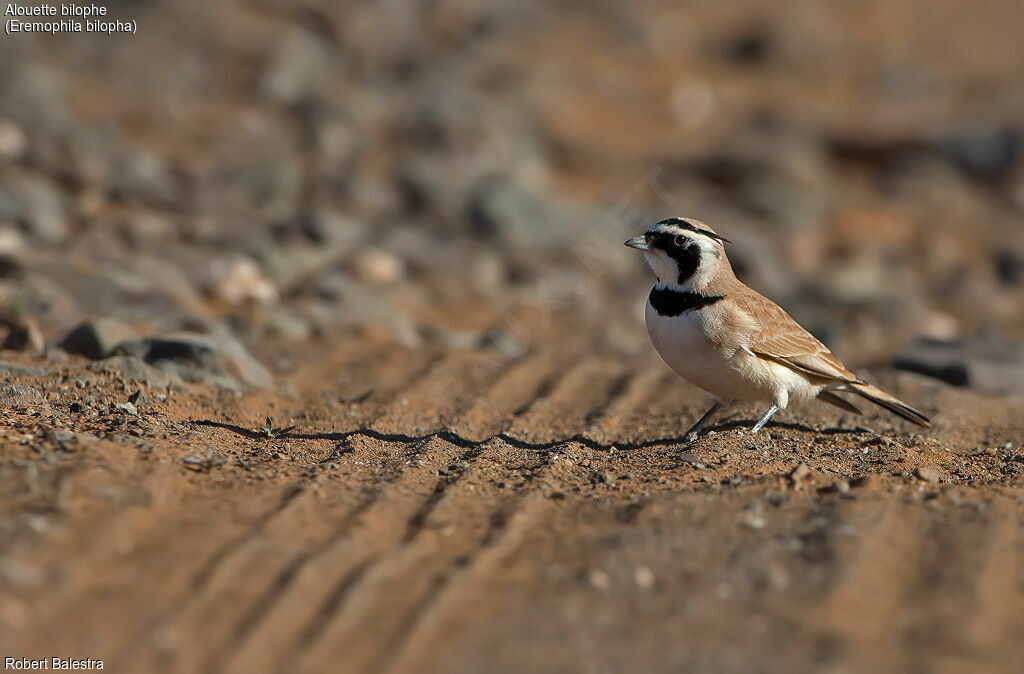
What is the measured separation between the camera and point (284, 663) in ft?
13.4

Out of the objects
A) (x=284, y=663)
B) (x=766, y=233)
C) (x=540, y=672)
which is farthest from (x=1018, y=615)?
(x=766, y=233)

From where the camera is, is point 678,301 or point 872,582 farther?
point 678,301

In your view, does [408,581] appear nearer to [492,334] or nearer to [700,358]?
[700,358]

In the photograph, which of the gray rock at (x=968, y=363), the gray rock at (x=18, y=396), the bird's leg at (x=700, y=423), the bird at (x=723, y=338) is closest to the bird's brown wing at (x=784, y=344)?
the bird at (x=723, y=338)

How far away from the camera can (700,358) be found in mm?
6793

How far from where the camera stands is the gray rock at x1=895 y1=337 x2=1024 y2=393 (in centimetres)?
898

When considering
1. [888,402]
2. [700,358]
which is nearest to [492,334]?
[700,358]

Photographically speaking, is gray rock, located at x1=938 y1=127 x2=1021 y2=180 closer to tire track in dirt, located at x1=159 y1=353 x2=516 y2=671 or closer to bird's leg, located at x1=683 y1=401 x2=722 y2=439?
bird's leg, located at x1=683 y1=401 x2=722 y2=439

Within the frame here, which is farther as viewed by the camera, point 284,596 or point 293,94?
point 293,94

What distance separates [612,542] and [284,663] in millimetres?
1613

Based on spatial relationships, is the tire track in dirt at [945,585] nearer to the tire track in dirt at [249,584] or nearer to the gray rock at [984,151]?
the tire track in dirt at [249,584]

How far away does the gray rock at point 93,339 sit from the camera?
765 cm

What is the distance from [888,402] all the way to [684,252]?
1695 millimetres

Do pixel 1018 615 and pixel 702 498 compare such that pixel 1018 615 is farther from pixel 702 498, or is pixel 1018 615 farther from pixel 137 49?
pixel 137 49
